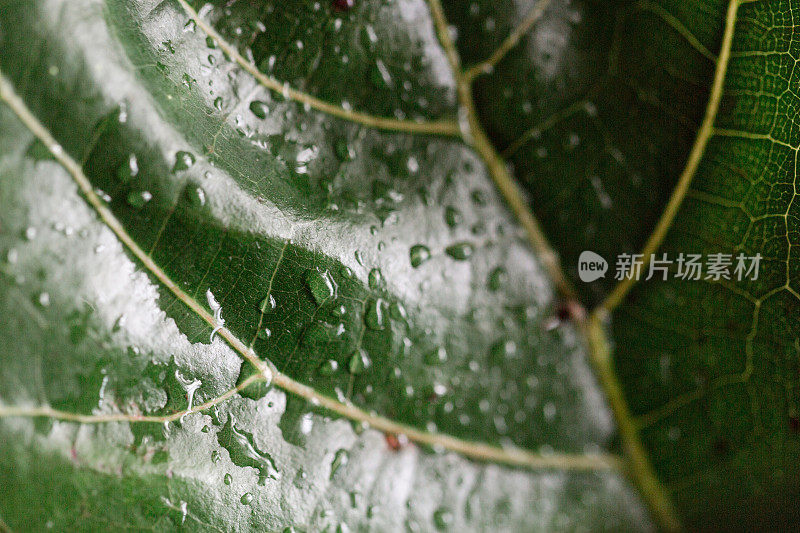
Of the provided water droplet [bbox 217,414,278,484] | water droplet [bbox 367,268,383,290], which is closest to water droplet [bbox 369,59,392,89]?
water droplet [bbox 367,268,383,290]

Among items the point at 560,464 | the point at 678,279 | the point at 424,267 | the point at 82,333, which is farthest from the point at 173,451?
the point at 678,279

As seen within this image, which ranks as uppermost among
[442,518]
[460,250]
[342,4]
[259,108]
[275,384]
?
[342,4]

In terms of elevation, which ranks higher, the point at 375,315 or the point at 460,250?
the point at 460,250

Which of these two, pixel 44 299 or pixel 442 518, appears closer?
pixel 44 299

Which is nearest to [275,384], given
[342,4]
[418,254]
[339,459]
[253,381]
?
[253,381]

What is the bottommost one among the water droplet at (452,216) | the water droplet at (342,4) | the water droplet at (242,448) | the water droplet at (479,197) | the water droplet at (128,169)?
the water droplet at (242,448)

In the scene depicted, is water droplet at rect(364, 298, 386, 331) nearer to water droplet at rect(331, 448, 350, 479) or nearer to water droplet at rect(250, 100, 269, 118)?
water droplet at rect(331, 448, 350, 479)

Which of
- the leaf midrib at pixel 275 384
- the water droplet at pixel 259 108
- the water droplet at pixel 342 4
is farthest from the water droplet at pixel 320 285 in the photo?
the water droplet at pixel 342 4

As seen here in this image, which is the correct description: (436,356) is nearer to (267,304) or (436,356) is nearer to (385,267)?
(385,267)

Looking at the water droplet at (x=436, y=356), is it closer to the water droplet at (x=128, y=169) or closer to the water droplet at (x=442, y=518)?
the water droplet at (x=442, y=518)
